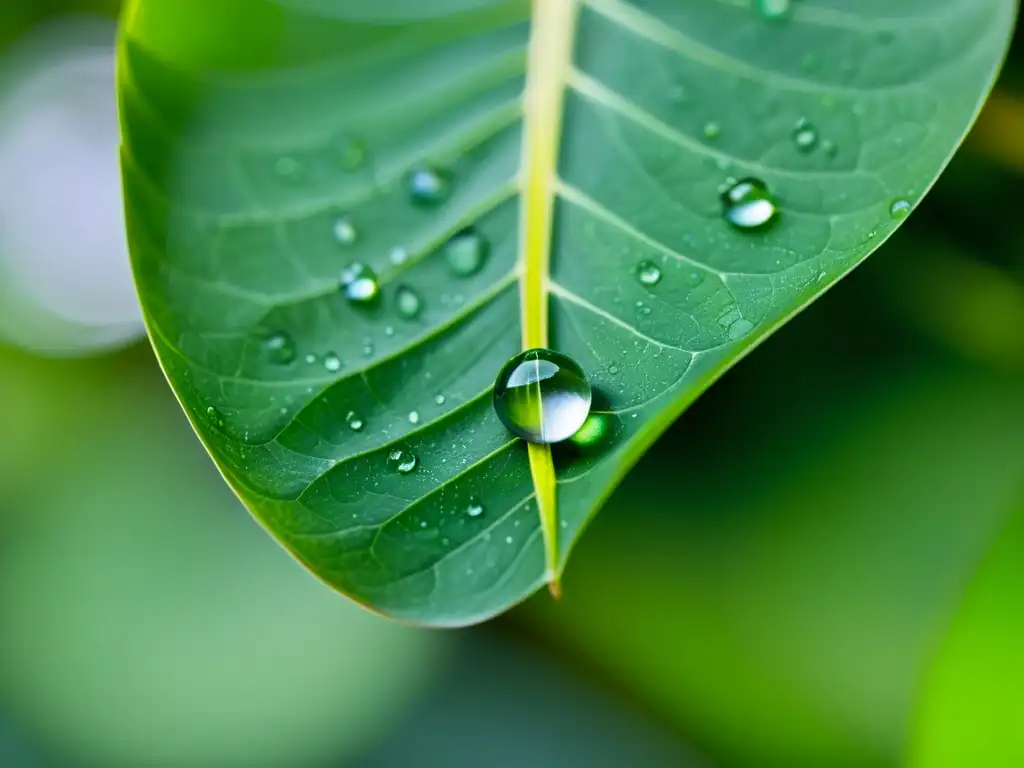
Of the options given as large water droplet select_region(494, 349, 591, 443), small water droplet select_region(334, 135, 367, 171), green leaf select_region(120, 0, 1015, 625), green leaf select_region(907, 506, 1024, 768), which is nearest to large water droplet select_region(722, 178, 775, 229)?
green leaf select_region(120, 0, 1015, 625)

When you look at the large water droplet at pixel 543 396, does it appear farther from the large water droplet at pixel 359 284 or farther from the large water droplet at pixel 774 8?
the large water droplet at pixel 774 8

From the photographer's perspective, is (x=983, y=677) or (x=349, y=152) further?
(x=983, y=677)

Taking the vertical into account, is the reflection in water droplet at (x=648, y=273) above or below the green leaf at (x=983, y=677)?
above

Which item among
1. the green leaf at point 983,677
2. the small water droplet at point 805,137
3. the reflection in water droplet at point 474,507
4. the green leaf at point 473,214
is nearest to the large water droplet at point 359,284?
the green leaf at point 473,214

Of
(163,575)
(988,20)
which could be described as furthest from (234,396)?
(163,575)

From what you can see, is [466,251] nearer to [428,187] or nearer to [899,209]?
[428,187]

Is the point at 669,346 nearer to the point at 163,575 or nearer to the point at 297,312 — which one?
the point at 297,312

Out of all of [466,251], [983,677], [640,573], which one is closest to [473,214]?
[466,251]
